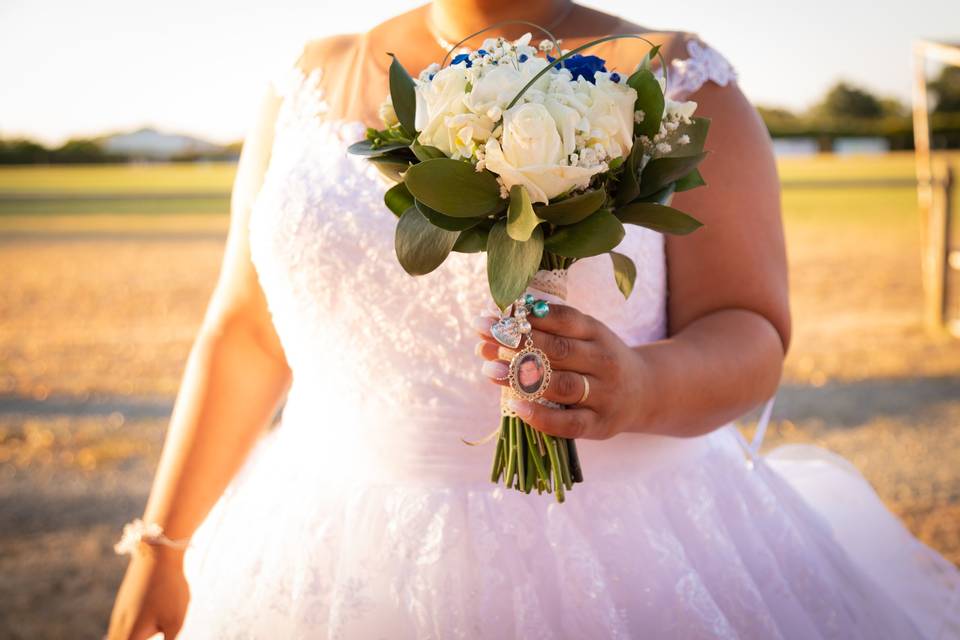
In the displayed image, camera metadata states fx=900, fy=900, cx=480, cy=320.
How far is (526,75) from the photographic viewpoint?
1.40 metres

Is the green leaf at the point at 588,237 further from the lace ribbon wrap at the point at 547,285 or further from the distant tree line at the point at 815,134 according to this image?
the distant tree line at the point at 815,134

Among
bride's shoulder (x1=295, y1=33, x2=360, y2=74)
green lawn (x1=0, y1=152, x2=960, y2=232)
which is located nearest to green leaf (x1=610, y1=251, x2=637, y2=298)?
bride's shoulder (x1=295, y1=33, x2=360, y2=74)

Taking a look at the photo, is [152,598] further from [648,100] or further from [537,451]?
[648,100]

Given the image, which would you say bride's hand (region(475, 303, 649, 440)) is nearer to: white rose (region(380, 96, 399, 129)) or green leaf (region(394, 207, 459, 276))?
green leaf (region(394, 207, 459, 276))

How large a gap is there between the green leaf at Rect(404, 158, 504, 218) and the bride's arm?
84 cm

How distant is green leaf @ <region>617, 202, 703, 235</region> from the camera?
57.9 inches

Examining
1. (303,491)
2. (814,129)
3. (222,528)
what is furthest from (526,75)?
(814,129)

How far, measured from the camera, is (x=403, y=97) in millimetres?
1541

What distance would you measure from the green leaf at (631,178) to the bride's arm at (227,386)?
994 millimetres

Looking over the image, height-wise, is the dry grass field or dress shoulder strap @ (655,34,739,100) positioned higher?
dress shoulder strap @ (655,34,739,100)

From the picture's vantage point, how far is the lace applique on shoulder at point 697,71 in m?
1.88

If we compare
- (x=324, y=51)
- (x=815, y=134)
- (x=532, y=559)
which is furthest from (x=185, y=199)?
(x=815, y=134)

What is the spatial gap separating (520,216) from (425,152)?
0.20 meters

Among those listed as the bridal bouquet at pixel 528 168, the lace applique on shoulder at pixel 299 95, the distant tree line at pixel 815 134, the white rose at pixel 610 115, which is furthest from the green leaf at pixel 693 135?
the distant tree line at pixel 815 134
